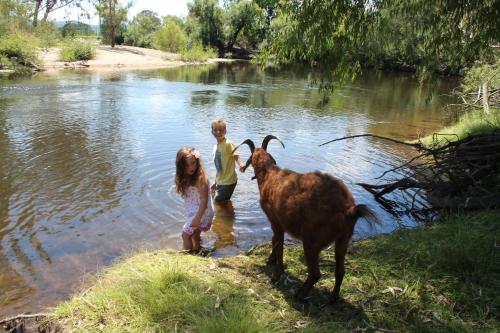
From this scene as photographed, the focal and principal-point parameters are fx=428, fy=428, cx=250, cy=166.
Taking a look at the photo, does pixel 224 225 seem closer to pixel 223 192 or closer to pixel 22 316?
pixel 223 192

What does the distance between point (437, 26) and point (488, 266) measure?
3748mm

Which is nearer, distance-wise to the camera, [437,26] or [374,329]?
[374,329]

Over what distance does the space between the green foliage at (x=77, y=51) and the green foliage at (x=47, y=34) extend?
172 cm

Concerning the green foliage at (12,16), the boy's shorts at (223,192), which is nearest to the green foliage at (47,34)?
the green foliage at (12,16)

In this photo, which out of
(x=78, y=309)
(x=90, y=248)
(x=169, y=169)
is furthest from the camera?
(x=169, y=169)

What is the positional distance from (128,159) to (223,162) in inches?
155

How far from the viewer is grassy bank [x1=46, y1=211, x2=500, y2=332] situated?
3340 millimetres

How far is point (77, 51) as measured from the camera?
37.0 m

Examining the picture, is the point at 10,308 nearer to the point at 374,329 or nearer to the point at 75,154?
the point at 374,329

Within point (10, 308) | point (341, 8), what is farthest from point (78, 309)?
point (341, 8)

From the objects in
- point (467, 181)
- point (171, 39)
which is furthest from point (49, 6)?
point (467, 181)

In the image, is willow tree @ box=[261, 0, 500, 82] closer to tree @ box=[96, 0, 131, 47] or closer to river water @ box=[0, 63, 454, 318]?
river water @ box=[0, 63, 454, 318]

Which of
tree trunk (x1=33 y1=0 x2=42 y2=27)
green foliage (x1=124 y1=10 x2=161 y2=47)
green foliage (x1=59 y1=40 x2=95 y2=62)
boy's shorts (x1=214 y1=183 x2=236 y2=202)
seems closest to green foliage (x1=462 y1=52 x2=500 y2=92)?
boy's shorts (x1=214 y1=183 x2=236 y2=202)

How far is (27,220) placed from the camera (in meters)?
6.58
